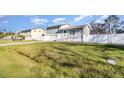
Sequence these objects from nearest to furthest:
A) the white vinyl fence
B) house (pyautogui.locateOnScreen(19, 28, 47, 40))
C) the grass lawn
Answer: the grass lawn, the white vinyl fence, house (pyautogui.locateOnScreen(19, 28, 47, 40))

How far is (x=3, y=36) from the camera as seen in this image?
528 centimetres

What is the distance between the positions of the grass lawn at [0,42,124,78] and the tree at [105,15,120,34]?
32 cm

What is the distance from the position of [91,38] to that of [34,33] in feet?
3.67

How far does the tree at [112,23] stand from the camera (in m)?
5.02

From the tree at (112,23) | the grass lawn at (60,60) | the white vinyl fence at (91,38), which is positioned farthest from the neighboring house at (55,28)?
the tree at (112,23)

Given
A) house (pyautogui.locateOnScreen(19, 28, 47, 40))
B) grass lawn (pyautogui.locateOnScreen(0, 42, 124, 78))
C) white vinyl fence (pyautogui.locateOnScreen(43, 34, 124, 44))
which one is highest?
house (pyautogui.locateOnScreen(19, 28, 47, 40))

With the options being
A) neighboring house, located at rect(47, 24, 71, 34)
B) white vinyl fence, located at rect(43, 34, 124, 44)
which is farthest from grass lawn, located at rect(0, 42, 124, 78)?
neighboring house, located at rect(47, 24, 71, 34)

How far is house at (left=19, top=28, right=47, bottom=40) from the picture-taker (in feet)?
17.4

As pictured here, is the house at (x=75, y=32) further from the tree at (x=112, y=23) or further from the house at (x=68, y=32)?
the tree at (x=112, y=23)

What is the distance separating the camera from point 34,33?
5340 mm

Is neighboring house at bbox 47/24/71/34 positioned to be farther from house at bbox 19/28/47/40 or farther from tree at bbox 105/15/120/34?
tree at bbox 105/15/120/34

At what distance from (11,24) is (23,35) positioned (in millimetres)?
312

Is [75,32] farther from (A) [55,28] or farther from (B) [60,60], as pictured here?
(B) [60,60]

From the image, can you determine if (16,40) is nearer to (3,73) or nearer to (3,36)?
(3,36)
